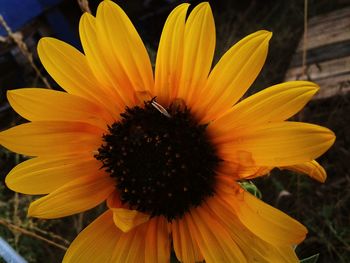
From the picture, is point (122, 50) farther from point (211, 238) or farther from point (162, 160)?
point (211, 238)

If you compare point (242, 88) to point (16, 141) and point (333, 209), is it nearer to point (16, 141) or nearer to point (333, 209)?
point (16, 141)

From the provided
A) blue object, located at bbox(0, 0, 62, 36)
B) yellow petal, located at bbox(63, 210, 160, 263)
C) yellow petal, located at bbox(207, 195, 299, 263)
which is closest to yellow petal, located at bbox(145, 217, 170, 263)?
yellow petal, located at bbox(63, 210, 160, 263)

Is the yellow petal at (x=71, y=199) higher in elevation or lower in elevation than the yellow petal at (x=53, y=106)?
lower

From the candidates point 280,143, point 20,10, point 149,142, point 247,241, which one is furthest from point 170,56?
point 20,10

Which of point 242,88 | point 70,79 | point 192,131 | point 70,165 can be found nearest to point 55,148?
point 70,165

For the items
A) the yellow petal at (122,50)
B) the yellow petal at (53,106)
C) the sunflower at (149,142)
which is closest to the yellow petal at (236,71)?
the sunflower at (149,142)

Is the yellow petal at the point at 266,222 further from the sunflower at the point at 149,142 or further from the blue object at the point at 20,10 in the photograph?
the blue object at the point at 20,10

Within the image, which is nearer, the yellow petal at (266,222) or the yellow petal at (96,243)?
the yellow petal at (266,222)
